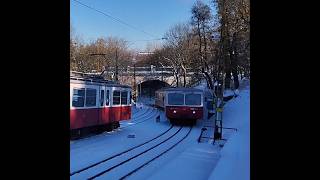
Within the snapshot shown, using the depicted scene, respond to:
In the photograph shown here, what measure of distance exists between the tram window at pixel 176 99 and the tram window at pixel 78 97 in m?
11.4

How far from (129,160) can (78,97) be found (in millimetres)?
5237

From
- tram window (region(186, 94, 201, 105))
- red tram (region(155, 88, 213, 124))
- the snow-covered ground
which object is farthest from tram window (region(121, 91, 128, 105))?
tram window (region(186, 94, 201, 105))

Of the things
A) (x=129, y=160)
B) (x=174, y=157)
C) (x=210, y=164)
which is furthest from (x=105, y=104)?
(x=210, y=164)

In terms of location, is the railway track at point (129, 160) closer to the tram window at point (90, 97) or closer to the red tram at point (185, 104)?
the tram window at point (90, 97)

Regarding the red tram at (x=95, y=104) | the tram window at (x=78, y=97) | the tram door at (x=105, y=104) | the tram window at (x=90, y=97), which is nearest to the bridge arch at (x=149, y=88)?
the red tram at (x=95, y=104)

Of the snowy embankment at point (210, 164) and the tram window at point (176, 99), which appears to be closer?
the snowy embankment at point (210, 164)

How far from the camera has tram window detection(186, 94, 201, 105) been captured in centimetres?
3041

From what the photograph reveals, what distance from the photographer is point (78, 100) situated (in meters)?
19.8

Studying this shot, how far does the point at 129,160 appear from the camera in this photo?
15617 millimetres

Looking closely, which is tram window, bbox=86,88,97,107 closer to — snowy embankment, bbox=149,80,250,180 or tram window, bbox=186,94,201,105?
snowy embankment, bbox=149,80,250,180

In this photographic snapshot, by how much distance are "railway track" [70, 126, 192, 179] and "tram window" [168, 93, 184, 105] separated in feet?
21.2

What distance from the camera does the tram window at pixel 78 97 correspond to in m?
19.3

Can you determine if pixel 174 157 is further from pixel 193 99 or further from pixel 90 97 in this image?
pixel 193 99

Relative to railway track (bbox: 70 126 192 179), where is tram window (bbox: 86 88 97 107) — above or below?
above
